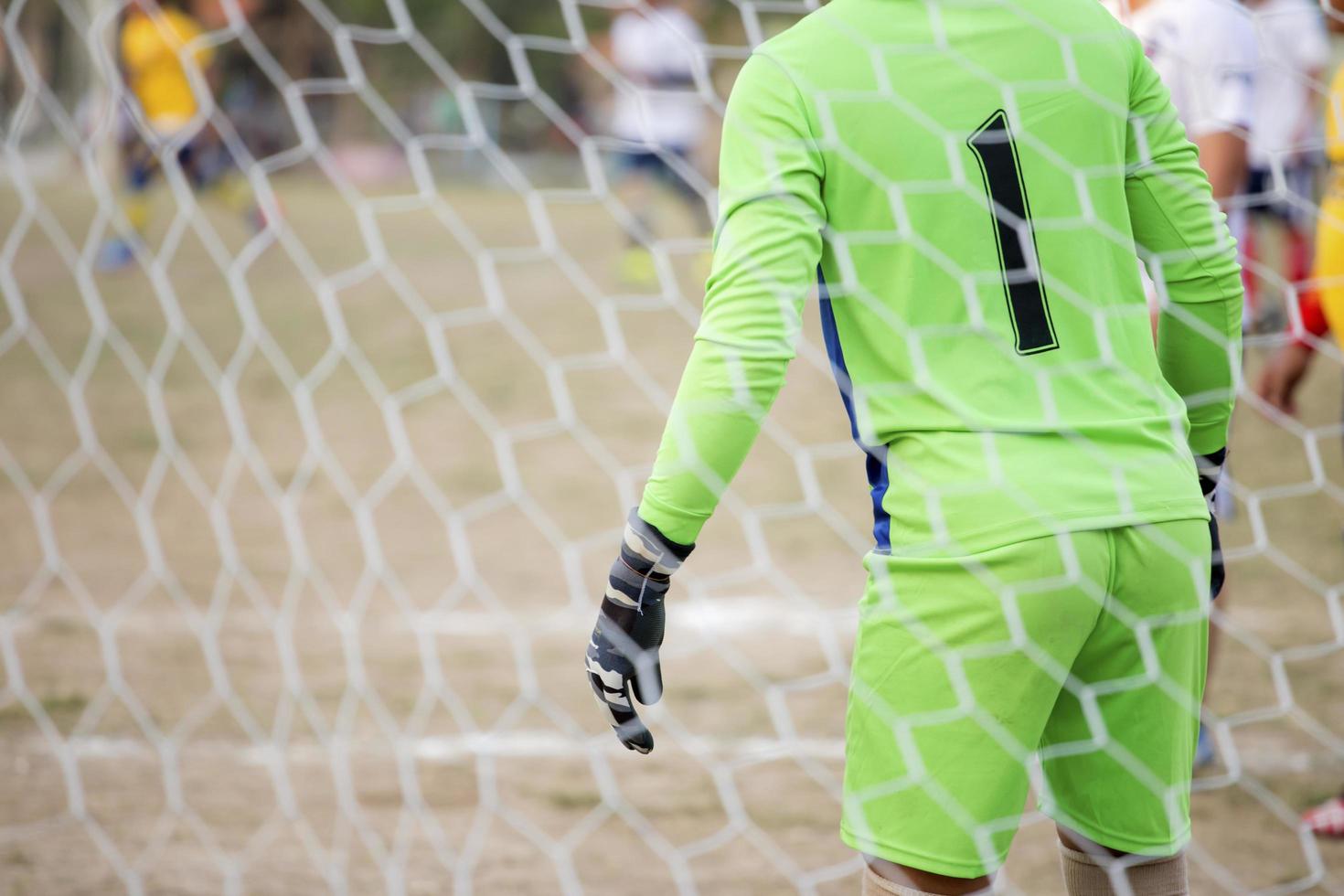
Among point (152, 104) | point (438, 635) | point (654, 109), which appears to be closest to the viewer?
point (438, 635)

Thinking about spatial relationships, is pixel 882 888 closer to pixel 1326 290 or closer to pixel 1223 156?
pixel 1326 290

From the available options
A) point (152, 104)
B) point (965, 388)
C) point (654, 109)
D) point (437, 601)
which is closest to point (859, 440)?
point (965, 388)

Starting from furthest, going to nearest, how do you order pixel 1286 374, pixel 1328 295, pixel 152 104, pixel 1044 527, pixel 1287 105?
pixel 152 104 → pixel 1287 105 → pixel 1286 374 → pixel 1328 295 → pixel 1044 527

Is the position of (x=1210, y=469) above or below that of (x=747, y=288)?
below

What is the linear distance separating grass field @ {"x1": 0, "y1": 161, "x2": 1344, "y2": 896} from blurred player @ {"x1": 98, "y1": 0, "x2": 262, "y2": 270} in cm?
196

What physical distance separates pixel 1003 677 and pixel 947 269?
0.44 metres

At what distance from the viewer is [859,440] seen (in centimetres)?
155

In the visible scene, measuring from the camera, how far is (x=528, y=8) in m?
28.0

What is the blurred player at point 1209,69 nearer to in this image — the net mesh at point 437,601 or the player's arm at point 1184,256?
the net mesh at point 437,601

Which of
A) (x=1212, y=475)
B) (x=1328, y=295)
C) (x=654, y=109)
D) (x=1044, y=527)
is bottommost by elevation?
(x=654, y=109)

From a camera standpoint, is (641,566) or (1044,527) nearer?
(1044,527)

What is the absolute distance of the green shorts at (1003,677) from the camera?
56.3 inches

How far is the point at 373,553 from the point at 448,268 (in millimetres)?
5584

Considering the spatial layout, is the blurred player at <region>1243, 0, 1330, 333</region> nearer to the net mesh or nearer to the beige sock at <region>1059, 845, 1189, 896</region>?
the net mesh
